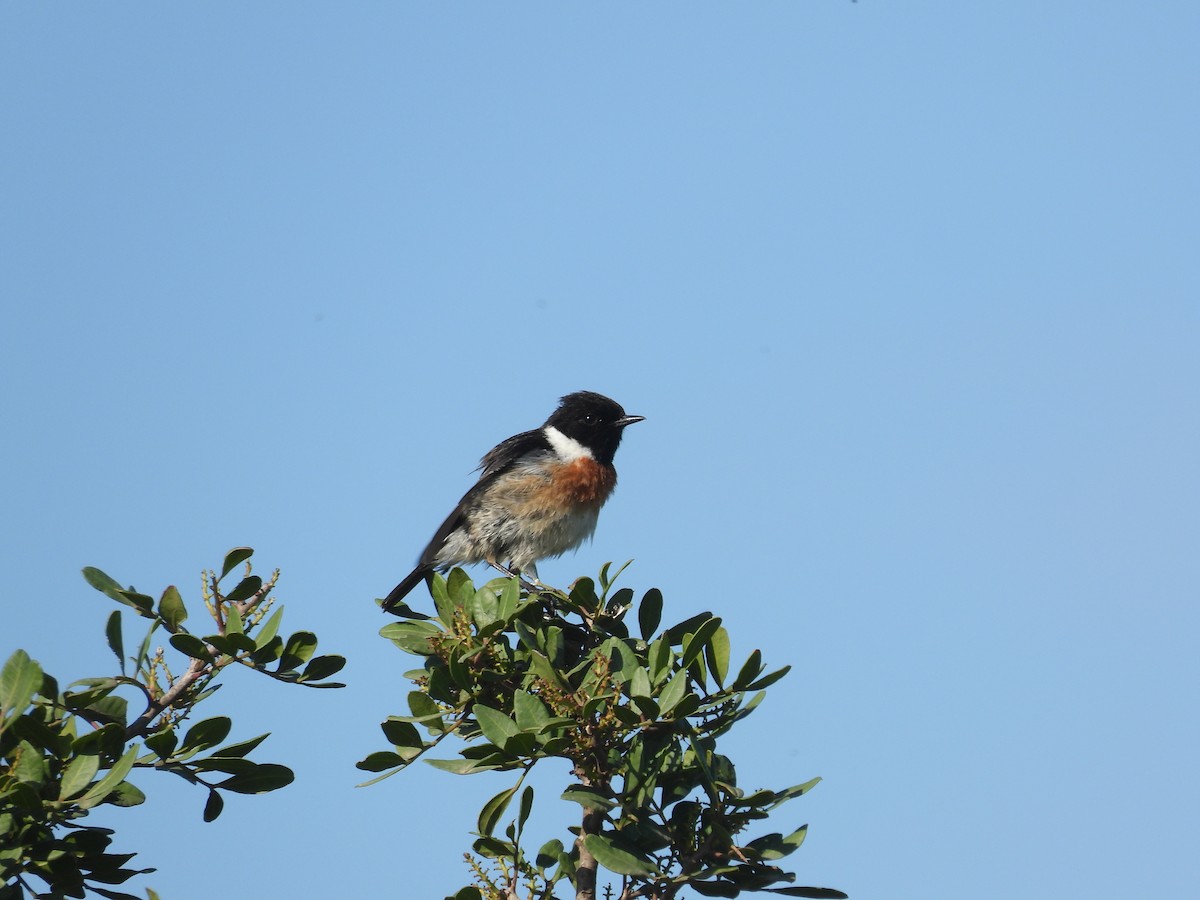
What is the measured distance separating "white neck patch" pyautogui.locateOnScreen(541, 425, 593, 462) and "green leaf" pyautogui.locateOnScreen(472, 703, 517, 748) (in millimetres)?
4580

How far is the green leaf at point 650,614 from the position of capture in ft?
13.9

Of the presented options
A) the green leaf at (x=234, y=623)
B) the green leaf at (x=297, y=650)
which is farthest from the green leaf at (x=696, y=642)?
the green leaf at (x=234, y=623)

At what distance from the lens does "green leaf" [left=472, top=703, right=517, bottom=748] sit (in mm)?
3664

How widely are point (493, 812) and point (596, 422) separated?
478cm

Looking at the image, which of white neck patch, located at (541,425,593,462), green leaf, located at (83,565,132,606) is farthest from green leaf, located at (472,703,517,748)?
white neck patch, located at (541,425,593,462)

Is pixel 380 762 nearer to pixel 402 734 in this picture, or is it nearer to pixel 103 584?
pixel 402 734

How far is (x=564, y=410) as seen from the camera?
8.61m

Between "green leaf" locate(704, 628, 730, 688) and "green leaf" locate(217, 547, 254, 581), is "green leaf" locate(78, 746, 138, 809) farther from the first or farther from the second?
"green leaf" locate(704, 628, 730, 688)

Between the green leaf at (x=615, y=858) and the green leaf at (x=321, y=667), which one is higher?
the green leaf at (x=321, y=667)

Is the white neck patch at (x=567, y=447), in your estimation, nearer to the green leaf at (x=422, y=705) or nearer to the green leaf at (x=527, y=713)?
the green leaf at (x=422, y=705)

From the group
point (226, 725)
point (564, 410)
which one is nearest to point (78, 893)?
point (226, 725)

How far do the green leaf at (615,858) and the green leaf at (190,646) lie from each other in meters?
1.12

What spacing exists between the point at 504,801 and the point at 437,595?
0.75 meters

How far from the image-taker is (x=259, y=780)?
373cm
